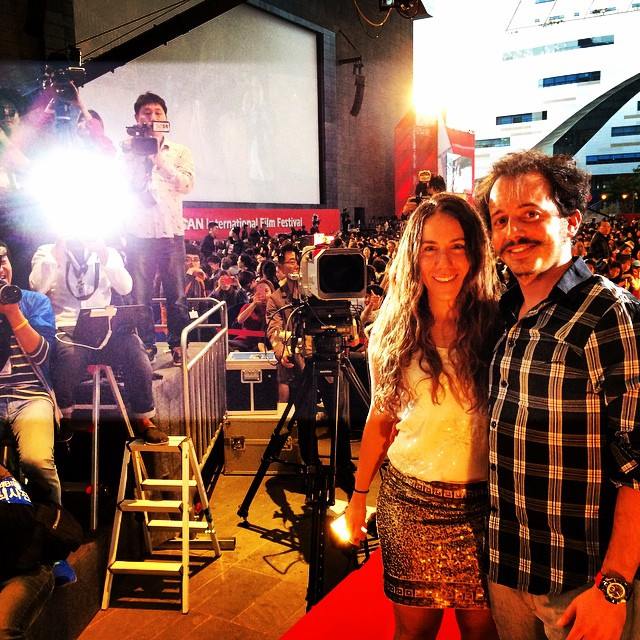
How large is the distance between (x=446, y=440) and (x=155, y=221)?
8.52 ft

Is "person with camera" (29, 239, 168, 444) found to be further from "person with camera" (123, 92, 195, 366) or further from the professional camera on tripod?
the professional camera on tripod

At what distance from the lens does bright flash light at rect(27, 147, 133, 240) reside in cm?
256

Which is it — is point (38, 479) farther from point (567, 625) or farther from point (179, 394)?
point (567, 625)

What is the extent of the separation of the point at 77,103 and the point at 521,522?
2.82 meters

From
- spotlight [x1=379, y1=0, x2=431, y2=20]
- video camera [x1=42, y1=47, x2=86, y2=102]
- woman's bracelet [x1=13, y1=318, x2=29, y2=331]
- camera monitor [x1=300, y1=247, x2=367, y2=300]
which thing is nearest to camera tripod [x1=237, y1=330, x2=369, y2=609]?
camera monitor [x1=300, y1=247, x2=367, y2=300]

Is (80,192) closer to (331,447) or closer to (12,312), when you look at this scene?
(12,312)

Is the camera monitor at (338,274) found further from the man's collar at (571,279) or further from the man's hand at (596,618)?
the man's hand at (596,618)

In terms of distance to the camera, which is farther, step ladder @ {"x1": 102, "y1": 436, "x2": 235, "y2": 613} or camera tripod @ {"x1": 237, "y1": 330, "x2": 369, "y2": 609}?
step ladder @ {"x1": 102, "y1": 436, "x2": 235, "y2": 613}

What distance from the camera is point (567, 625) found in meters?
1.04

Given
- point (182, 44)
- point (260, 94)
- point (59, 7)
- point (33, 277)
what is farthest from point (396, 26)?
point (33, 277)

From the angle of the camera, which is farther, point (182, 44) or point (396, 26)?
point (396, 26)

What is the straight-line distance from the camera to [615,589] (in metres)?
0.95

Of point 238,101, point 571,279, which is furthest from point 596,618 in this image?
point 238,101

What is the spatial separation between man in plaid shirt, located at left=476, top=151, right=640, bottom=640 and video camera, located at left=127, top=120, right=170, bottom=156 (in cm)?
255
